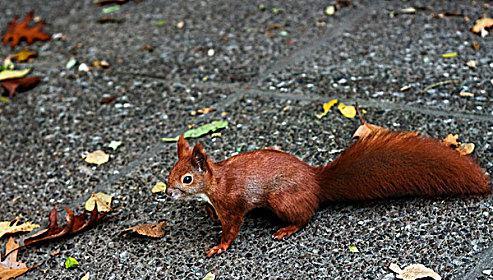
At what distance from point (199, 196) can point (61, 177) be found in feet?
3.64

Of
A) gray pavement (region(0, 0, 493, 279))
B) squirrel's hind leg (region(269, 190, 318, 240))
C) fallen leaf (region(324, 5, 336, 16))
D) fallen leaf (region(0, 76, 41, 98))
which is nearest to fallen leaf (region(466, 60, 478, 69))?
gray pavement (region(0, 0, 493, 279))

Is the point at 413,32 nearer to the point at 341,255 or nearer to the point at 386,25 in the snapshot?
the point at 386,25

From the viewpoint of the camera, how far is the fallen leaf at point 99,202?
10.9 ft

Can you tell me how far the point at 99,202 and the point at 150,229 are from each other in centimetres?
40

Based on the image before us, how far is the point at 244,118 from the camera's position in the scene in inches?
153

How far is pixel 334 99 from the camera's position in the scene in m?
3.93

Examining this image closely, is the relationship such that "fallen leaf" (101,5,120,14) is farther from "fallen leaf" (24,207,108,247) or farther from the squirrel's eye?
the squirrel's eye

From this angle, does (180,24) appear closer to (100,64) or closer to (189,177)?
(100,64)

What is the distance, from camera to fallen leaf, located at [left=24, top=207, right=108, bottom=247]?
3162 millimetres

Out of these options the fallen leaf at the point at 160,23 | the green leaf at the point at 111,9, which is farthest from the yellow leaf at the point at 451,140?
the green leaf at the point at 111,9

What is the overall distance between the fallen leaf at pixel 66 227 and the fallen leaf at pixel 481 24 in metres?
2.51

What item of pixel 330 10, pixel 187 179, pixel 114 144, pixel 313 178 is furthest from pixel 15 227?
pixel 330 10

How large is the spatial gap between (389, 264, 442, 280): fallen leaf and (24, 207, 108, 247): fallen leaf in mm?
1307

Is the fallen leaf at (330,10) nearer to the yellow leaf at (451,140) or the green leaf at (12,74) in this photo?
the yellow leaf at (451,140)
